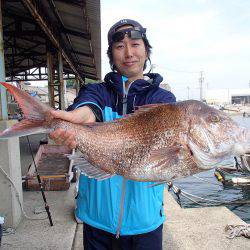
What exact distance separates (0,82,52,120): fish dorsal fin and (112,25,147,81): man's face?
860mm

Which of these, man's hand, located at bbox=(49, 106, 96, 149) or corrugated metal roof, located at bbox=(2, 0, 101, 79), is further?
corrugated metal roof, located at bbox=(2, 0, 101, 79)

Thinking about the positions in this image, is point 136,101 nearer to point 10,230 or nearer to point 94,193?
point 94,193

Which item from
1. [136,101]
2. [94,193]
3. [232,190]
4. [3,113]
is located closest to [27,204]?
[3,113]

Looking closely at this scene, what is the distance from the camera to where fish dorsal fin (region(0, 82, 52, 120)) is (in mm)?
2099

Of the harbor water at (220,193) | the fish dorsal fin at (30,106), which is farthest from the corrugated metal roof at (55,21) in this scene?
the harbor water at (220,193)

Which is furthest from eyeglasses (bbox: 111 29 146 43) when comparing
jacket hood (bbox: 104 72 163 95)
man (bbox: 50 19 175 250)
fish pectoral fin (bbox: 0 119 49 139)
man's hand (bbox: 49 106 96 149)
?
fish pectoral fin (bbox: 0 119 49 139)

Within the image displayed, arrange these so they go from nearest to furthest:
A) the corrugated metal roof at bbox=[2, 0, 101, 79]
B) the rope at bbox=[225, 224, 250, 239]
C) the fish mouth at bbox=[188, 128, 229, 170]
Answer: the fish mouth at bbox=[188, 128, 229, 170]
the rope at bbox=[225, 224, 250, 239]
the corrugated metal roof at bbox=[2, 0, 101, 79]

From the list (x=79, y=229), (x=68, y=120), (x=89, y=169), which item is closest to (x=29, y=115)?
(x=68, y=120)

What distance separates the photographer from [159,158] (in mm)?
2221

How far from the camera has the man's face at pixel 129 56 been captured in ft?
8.85

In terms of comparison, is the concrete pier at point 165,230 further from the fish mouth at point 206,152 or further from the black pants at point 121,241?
the fish mouth at point 206,152

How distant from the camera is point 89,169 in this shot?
2.37 meters

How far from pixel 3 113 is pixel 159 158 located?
10.9ft

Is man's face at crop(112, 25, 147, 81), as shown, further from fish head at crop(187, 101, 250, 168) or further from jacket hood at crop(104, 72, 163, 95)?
fish head at crop(187, 101, 250, 168)
